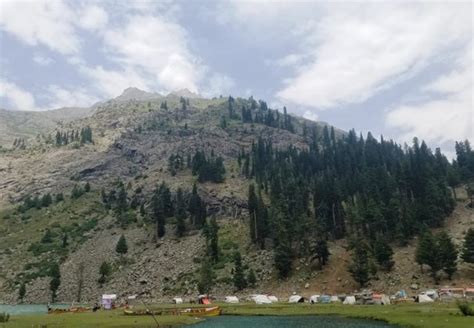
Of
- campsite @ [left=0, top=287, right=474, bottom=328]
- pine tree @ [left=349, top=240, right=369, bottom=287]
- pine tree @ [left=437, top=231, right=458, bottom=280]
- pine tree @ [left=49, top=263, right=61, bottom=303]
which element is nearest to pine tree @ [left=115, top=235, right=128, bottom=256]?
pine tree @ [left=49, top=263, right=61, bottom=303]

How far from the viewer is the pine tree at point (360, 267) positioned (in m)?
118

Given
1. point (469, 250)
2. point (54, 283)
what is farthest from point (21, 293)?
point (469, 250)

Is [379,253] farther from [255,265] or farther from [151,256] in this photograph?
[151,256]

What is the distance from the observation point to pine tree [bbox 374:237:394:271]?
411 ft

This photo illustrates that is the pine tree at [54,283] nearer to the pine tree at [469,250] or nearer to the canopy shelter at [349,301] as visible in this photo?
the canopy shelter at [349,301]

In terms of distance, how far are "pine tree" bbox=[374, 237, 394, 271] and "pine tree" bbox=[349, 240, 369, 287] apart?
4.71 m

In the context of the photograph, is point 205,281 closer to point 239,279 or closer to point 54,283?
point 239,279

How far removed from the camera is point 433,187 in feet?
520

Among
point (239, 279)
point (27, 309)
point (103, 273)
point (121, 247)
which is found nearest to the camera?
point (27, 309)

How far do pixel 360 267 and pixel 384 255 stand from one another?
10764mm

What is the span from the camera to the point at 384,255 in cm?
12494

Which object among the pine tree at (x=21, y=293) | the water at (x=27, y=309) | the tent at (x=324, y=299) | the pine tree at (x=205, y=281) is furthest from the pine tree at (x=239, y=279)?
the pine tree at (x=21, y=293)

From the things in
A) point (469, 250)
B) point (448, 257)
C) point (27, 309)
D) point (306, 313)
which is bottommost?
point (27, 309)

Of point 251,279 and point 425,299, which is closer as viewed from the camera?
point 425,299
